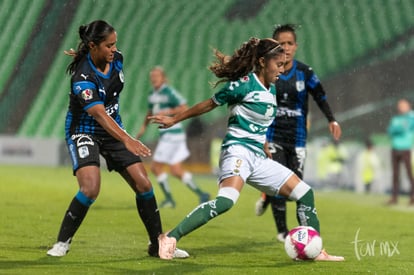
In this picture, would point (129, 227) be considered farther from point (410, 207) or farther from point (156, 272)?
point (410, 207)

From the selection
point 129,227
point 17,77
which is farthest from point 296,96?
point 17,77

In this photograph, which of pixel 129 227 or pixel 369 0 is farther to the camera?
pixel 369 0

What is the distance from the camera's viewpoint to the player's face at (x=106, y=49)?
24.0ft

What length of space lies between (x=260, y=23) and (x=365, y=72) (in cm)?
424

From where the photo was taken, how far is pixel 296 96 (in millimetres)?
9195

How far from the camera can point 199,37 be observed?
2439 centimetres

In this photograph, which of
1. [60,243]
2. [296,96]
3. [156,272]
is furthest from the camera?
[296,96]

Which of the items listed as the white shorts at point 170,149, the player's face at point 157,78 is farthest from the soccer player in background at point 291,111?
the white shorts at point 170,149

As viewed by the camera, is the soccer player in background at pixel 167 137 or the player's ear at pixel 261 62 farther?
the soccer player in background at pixel 167 137

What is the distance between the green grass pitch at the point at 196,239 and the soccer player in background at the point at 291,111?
83cm

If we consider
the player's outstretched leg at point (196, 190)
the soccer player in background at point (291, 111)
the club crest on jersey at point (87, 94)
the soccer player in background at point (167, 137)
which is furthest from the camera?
the player's outstretched leg at point (196, 190)

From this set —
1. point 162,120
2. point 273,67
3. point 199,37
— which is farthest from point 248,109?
point 199,37

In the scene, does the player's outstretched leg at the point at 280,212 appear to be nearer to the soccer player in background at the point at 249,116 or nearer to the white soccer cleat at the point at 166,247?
the soccer player in background at the point at 249,116

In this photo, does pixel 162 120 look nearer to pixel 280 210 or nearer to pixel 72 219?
pixel 72 219
